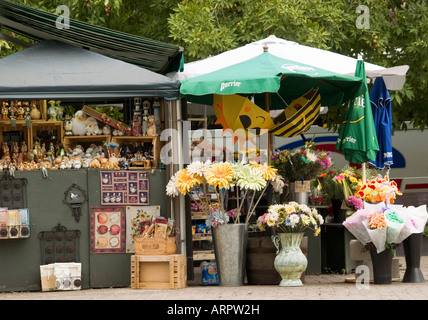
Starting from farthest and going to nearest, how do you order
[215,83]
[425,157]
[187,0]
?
[425,157] < [187,0] < [215,83]

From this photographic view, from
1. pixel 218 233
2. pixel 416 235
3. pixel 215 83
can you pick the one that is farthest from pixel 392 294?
pixel 215 83

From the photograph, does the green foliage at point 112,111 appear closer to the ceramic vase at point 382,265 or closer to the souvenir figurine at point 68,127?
the souvenir figurine at point 68,127

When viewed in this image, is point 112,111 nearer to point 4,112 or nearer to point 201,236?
point 201,236

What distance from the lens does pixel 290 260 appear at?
448 inches

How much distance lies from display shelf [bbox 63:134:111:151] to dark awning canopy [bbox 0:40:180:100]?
102 centimetres

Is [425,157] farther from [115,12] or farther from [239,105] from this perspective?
[239,105]

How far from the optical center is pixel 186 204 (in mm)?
12688

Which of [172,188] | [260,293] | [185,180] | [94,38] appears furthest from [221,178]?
[94,38]

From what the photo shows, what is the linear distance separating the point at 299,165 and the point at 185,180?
2037 mm

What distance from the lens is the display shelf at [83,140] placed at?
41.8 feet

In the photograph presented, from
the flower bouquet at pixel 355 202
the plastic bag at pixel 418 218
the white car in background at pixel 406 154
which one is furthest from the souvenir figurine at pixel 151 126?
the white car in background at pixel 406 154

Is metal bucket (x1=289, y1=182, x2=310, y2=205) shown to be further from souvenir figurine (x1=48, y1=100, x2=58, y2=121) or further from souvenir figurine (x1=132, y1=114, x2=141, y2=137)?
souvenir figurine (x1=48, y1=100, x2=58, y2=121)

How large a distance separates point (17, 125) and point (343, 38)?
6380 mm

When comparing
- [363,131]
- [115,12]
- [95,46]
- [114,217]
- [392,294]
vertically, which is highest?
[115,12]
